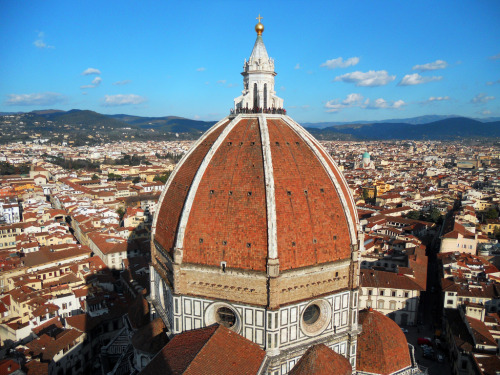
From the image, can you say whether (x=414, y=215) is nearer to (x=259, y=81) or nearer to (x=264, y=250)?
(x=259, y=81)

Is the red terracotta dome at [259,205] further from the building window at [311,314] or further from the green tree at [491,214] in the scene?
the green tree at [491,214]

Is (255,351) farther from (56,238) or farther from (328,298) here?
(56,238)

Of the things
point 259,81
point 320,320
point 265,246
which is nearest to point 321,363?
point 320,320

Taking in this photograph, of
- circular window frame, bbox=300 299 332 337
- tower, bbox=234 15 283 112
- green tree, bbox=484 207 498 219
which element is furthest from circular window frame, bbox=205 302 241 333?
green tree, bbox=484 207 498 219

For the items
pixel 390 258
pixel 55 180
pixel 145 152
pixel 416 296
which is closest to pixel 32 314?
pixel 416 296

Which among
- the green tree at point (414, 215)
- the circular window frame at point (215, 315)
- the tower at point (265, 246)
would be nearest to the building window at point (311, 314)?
the tower at point (265, 246)
